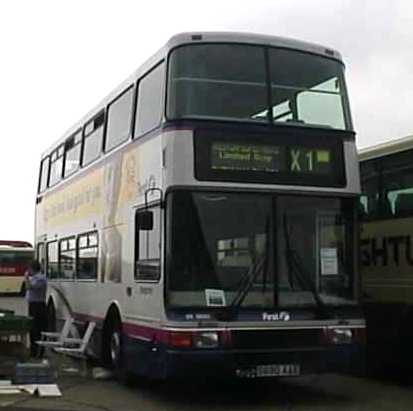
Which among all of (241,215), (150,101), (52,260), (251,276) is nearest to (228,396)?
(251,276)

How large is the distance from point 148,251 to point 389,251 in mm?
3585

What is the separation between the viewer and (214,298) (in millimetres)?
10039

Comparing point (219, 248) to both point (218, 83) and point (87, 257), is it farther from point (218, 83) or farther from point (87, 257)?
point (87, 257)

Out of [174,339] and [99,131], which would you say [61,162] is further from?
[174,339]

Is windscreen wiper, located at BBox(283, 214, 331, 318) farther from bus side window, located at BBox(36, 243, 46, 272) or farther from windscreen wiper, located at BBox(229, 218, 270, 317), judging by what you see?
bus side window, located at BBox(36, 243, 46, 272)

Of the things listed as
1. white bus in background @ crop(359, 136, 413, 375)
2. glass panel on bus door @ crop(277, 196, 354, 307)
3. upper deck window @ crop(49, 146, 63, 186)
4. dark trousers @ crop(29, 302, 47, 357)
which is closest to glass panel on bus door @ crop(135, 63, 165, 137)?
glass panel on bus door @ crop(277, 196, 354, 307)

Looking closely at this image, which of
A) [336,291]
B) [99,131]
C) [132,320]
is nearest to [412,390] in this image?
[336,291]

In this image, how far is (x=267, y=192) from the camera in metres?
10.4

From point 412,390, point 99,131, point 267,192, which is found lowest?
point 412,390

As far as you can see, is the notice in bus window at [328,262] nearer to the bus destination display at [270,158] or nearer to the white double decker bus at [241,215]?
the white double decker bus at [241,215]

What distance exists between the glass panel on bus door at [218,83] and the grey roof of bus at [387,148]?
2.56 metres

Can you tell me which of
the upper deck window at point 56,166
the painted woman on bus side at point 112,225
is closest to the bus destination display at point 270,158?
the painted woman on bus side at point 112,225

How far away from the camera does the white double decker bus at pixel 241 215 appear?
33.0ft

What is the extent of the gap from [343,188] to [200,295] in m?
2.26
